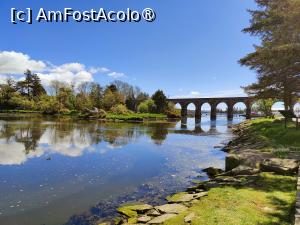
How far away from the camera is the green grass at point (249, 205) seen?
673 centimetres

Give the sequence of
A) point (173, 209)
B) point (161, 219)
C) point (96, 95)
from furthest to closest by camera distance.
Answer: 1. point (96, 95)
2. point (173, 209)
3. point (161, 219)

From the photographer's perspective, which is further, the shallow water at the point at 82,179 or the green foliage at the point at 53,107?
the green foliage at the point at 53,107

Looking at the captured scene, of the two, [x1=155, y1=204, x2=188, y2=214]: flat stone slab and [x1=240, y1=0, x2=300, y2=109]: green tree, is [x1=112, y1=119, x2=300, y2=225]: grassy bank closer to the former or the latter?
[x1=155, y1=204, x2=188, y2=214]: flat stone slab

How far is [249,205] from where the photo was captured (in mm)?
7672

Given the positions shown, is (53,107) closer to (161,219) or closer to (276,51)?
(276,51)

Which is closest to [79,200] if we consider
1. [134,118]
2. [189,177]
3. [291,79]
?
[189,177]

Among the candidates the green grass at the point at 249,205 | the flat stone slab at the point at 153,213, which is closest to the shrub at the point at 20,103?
the flat stone slab at the point at 153,213

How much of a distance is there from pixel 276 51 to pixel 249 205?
1178 cm

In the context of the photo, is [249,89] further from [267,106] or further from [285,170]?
[267,106]

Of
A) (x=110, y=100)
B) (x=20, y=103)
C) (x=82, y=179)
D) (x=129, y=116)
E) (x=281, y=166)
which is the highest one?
(x=110, y=100)

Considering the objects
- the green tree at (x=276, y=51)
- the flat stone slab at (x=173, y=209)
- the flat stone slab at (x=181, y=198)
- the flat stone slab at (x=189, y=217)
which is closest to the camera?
the flat stone slab at (x=189, y=217)

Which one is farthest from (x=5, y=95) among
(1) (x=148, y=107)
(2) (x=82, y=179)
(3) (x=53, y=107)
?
(2) (x=82, y=179)

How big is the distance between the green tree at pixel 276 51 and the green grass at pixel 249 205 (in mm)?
9122

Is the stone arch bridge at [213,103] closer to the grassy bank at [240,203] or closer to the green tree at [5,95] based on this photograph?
the green tree at [5,95]
